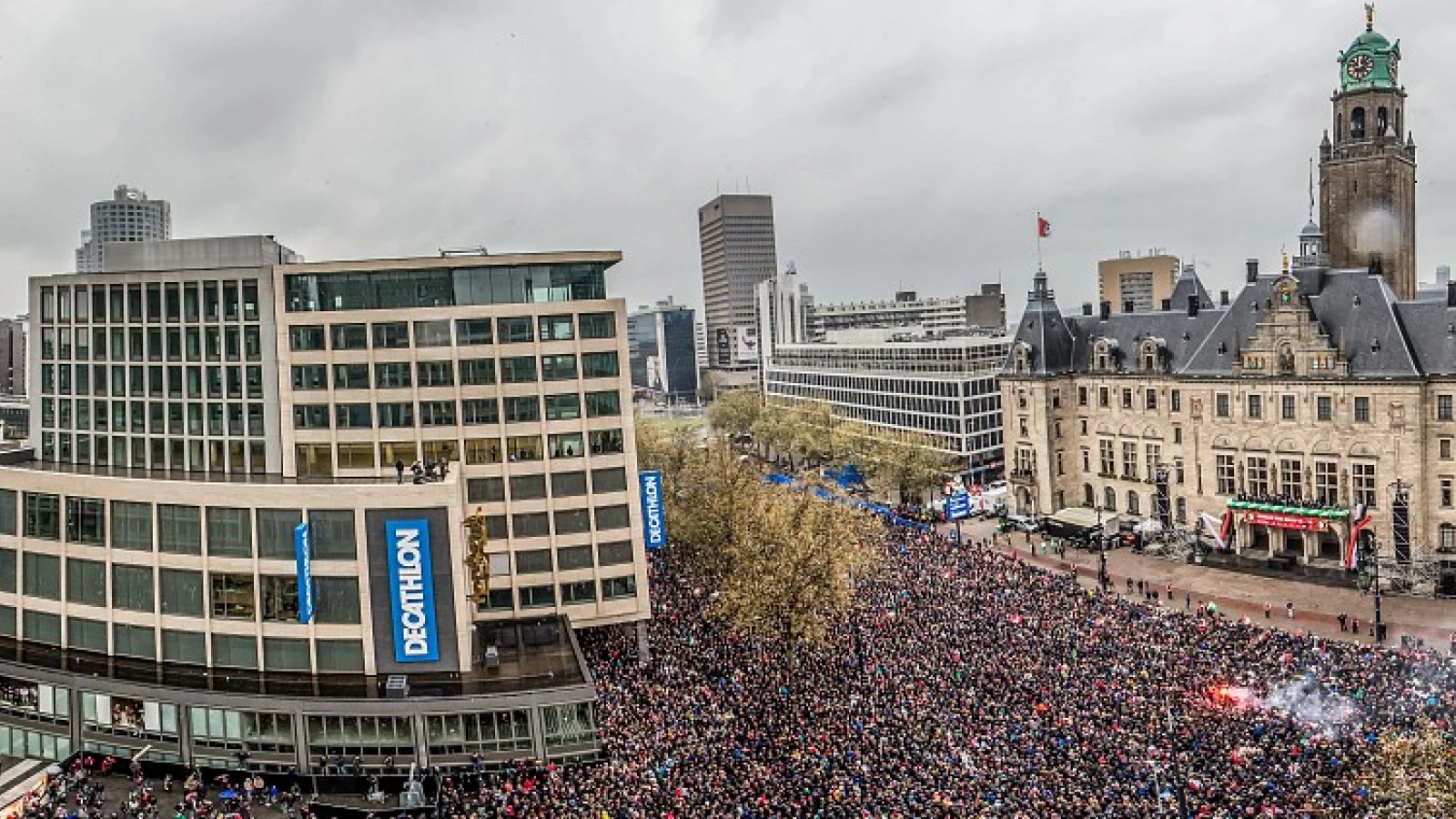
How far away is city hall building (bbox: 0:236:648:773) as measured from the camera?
48594 millimetres

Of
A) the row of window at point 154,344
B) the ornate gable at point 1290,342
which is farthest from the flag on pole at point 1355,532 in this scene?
the row of window at point 154,344

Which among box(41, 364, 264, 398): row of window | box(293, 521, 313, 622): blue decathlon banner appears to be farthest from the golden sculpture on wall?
box(41, 364, 264, 398): row of window

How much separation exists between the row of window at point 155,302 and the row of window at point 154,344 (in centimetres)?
61

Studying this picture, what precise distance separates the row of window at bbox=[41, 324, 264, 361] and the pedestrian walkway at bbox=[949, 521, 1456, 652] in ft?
188

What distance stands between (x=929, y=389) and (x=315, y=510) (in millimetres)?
86267

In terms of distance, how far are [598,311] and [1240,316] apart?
55433 millimetres

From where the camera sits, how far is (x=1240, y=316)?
284ft

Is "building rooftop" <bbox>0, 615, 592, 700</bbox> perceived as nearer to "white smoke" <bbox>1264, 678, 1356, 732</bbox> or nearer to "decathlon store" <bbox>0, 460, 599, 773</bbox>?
"decathlon store" <bbox>0, 460, 599, 773</bbox>

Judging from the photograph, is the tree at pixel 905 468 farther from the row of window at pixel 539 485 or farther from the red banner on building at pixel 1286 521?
the row of window at pixel 539 485

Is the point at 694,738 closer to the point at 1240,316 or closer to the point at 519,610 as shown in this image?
the point at 519,610

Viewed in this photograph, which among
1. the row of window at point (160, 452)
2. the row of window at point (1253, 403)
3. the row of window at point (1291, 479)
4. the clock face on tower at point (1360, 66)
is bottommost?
the row of window at point (1291, 479)

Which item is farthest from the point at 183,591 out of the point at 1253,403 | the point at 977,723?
the point at 1253,403

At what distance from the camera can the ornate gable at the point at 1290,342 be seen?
78875 millimetres

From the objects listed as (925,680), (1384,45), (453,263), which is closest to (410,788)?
(925,680)
